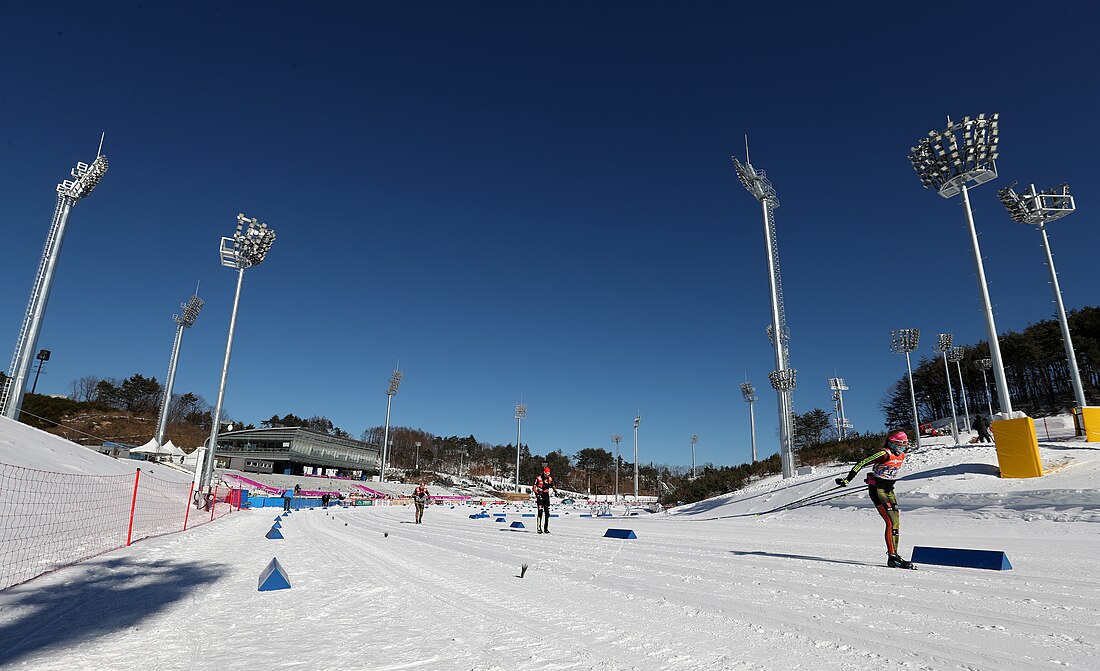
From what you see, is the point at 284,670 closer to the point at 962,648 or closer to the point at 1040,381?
the point at 962,648

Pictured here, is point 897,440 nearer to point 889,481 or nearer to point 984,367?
point 889,481

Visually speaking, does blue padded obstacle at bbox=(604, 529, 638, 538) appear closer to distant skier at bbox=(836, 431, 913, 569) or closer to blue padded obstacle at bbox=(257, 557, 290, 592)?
distant skier at bbox=(836, 431, 913, 569)

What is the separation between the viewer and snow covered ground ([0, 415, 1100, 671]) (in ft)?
10.6

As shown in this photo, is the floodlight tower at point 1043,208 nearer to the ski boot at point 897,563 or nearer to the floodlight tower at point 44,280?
the ski boot at point 897,563

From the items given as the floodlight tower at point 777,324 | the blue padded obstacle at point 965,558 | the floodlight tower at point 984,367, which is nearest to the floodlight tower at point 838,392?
the floodlight tower at point 984,367

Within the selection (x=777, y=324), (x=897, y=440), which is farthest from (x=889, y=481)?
(x=777, y=324)

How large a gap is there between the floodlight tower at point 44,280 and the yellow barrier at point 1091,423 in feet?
220

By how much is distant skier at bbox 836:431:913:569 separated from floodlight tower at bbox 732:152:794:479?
1083 inches

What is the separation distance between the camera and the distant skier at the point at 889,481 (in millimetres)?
7094

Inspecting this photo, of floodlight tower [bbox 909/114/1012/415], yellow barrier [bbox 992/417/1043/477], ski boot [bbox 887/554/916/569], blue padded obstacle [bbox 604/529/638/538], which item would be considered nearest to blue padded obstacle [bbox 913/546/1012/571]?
ski boot [bbox 887/554/916/569]

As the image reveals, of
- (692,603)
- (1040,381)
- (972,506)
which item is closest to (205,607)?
(692,603)

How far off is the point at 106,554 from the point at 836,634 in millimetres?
11024

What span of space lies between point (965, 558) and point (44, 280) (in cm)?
6577

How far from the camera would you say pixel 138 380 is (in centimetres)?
10644
